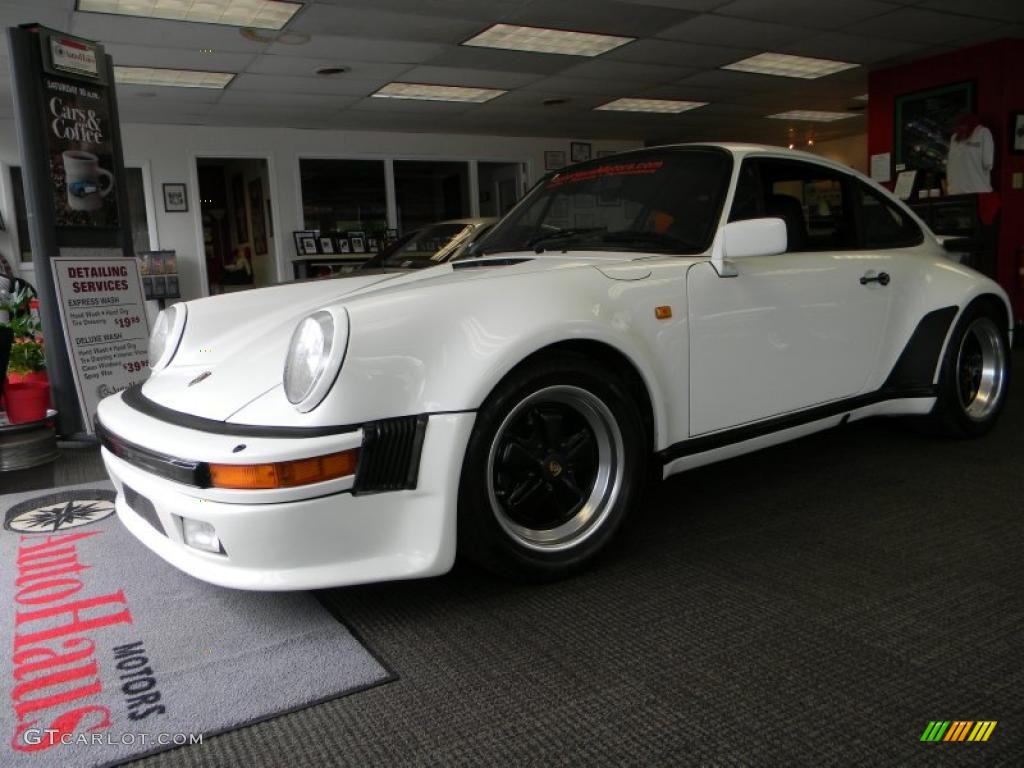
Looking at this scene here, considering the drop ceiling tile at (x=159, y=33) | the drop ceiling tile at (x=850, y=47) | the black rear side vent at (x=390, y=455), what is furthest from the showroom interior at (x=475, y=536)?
the drop ceiling tile at (x=850, y=47)

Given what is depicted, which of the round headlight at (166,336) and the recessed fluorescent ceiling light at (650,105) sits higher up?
the recessed fluorescent ceiling light at (650,105)

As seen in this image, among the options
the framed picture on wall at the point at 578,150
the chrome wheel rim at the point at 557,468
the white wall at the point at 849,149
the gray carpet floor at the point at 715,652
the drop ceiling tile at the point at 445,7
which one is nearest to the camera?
the gray carpet floor at the point at 715,652

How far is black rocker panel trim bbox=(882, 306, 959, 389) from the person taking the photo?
9.93 feet

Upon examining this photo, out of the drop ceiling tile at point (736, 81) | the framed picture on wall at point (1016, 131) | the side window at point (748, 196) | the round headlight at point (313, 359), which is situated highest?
Result: the drop ceiling tile at point (736, 81)

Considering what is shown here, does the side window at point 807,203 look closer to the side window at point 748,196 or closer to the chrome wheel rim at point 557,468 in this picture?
the side window at point 748,196

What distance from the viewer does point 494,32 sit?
6.62 metres

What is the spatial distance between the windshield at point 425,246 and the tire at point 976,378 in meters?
3.59

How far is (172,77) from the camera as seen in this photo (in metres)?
7.58

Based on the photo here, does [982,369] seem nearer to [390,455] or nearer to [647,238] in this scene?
[647,238]

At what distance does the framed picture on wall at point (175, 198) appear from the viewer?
33.1 ft

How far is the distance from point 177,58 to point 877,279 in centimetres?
623

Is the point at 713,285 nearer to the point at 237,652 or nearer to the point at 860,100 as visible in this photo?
the point at 237,652

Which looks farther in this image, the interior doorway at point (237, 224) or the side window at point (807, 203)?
the interior doorway at point (237, 224)

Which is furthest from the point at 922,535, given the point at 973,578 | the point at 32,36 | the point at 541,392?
the point at 32,36
